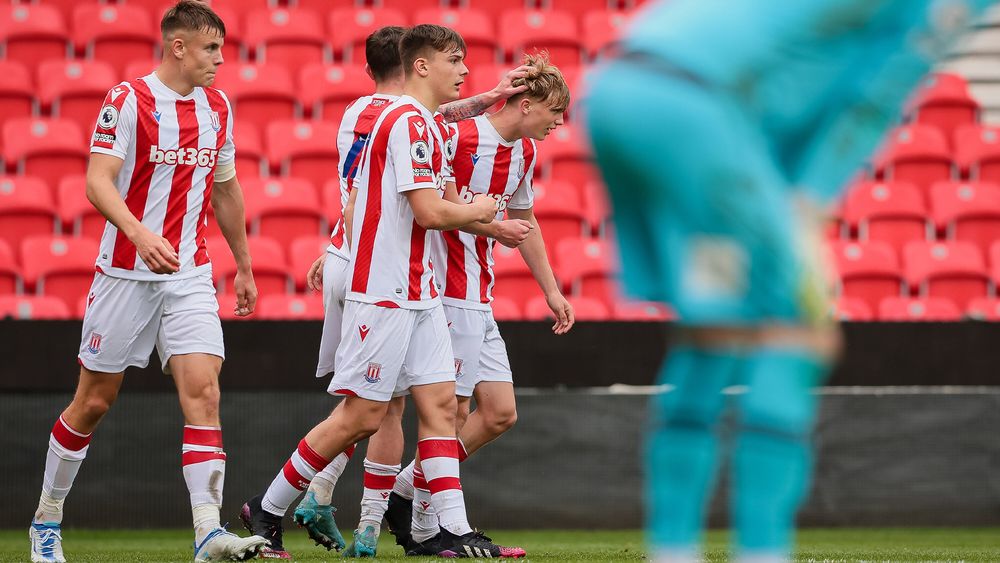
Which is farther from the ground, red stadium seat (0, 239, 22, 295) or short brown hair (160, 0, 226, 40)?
short brown hair (160, 0, 226, 40)

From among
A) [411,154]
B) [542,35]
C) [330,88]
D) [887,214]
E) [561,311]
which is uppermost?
[542,35]

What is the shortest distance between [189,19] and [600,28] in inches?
265

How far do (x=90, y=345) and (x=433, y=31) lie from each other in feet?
5.63

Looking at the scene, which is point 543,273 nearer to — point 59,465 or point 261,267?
point 59,465

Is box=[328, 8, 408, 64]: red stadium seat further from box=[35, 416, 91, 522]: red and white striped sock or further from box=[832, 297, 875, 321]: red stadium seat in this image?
box=[35, 416, 91, 522]: red and white striped sock

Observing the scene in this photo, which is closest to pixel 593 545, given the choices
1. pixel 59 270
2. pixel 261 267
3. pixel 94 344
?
pixel 94 344

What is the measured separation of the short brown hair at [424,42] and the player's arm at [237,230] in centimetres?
93

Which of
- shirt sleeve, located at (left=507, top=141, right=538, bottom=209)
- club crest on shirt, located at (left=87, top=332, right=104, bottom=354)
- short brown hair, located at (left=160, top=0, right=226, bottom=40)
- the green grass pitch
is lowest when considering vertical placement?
the green grass pitch

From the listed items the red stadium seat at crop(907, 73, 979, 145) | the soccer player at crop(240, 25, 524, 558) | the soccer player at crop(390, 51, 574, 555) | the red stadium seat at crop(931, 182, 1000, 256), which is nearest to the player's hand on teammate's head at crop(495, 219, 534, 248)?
the soccer player at crop(240, 25, 524, 558)

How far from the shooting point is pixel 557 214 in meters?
8.98

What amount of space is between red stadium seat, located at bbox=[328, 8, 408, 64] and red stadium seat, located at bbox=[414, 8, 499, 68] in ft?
0.82

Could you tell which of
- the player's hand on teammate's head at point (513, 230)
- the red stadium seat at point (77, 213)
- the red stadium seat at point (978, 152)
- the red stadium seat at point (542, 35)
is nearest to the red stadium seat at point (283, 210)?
the red stadium seat at point (77, 213)

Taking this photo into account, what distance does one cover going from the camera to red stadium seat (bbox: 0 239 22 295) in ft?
25.9

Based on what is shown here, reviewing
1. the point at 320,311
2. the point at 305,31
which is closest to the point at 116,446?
the point at 320,311
